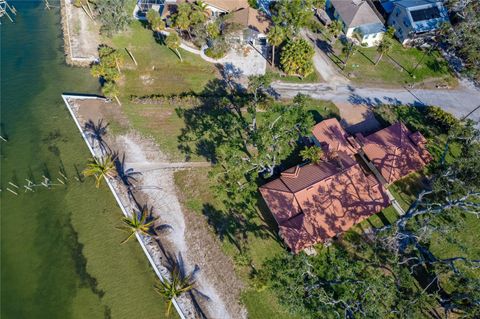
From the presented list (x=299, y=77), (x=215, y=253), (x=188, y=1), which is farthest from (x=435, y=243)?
(x=188, y=1)

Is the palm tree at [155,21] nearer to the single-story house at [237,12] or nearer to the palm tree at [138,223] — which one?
the single-story house at [237,12]

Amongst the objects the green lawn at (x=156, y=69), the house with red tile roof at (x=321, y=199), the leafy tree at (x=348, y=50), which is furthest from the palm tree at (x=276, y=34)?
the house with red tile roof at (x=321, y=199)

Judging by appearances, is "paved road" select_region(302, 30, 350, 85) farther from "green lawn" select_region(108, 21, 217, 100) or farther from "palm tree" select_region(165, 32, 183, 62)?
"palm tree" select_region(165, 32, 183, 62)

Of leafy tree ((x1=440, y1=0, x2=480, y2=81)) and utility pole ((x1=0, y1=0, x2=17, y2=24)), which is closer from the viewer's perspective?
leafy tree ((x1=440, y1=0, x2=480, y2=81))

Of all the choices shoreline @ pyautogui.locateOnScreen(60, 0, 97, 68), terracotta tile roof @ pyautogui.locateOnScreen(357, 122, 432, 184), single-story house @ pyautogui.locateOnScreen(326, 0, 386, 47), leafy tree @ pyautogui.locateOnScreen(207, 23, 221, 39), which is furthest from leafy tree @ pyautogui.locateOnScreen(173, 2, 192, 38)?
terracotta tile roof @ pyautogui.locateOnScreen(357, 122, 432, 184)

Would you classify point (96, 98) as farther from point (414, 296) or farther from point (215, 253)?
point (414, 296)

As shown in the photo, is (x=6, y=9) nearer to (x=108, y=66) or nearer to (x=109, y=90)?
(x=108, y=66)

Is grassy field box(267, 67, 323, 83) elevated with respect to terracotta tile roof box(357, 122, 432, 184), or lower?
elevated
